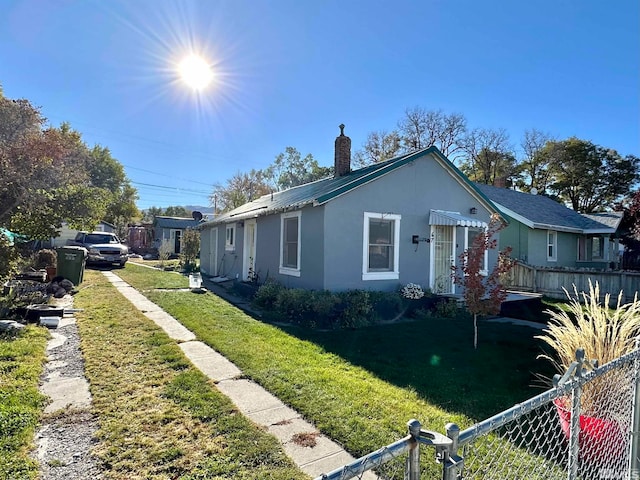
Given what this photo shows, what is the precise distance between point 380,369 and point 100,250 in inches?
716

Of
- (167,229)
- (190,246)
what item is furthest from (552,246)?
(167,229)

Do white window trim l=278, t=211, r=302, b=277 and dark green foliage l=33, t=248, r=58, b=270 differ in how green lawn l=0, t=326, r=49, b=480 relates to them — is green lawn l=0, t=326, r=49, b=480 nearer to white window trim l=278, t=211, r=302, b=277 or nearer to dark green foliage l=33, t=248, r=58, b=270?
white window trim l=278, t=211, r=302, b=277

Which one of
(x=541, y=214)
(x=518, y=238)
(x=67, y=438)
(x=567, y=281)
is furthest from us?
(x=541, y=214)

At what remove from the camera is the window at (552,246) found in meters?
19.7

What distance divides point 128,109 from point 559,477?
21.0 metres

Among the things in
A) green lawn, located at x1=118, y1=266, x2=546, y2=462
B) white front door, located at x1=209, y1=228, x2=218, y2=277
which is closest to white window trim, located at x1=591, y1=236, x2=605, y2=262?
green lawn, located at x1=118, y1=266, x2=546, y2=462

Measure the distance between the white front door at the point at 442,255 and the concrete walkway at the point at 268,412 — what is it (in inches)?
286

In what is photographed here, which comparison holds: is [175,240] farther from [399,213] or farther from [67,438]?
[67,438]

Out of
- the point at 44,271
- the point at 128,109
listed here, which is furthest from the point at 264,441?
the point at 128,109

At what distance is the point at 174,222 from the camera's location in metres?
33.1

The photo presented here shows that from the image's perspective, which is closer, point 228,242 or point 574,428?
point 574,428

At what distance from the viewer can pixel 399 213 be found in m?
10.3

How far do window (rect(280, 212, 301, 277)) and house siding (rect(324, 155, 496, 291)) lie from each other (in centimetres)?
143

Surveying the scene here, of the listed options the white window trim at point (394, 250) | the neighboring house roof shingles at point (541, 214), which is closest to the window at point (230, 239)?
the white window trim at point (394, 250)
